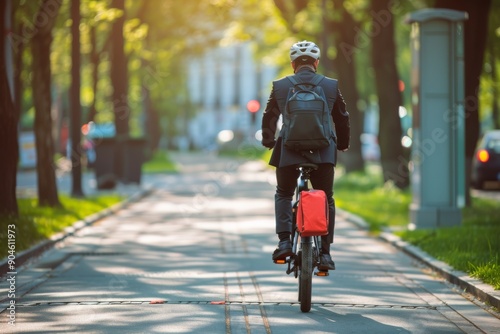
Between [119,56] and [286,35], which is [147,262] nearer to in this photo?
[119,56]

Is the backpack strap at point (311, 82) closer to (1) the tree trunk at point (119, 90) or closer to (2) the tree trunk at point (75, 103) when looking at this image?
(2) the tree trunk at point (75, 103)

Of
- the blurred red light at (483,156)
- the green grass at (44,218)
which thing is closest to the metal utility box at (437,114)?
the green grass at (44,218)

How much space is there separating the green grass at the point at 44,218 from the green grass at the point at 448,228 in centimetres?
461

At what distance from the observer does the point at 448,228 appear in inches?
611

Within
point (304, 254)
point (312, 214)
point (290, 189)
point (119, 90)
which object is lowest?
point (304, 254)

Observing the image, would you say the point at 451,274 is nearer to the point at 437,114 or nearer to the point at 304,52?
the point at 304,52

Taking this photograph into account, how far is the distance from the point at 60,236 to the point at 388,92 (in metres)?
12.3

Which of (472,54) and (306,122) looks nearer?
(306,122)

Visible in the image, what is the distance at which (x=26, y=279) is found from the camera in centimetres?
1114

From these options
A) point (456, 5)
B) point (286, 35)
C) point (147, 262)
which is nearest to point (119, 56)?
point (286, 35)

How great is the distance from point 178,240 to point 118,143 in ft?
53.9

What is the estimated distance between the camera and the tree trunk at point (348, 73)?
101 feet

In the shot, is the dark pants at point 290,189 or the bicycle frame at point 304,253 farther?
the dark pants at point 290,189

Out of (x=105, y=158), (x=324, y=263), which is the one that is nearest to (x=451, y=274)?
(x=324, y=263)
